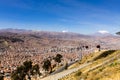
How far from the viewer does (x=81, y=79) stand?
82.9 feet

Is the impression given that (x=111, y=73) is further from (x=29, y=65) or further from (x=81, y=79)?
(x=29, y=65)

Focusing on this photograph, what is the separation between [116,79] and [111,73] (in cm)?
242

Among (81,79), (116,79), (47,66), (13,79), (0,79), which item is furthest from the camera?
(47,66)

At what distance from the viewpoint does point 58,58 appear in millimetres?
108500

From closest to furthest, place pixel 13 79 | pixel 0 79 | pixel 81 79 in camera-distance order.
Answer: pixel 81 79 → pixel 13 79 → pixel 0 79

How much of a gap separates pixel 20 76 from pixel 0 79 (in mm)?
11176

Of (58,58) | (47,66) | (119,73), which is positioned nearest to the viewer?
(119,73)

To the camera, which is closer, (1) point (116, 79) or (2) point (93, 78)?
(1) point (116, 79)

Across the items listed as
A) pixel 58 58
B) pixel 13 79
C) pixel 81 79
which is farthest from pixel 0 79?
pixel 81 79

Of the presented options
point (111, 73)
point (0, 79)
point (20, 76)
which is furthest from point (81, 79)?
point (0, 79)

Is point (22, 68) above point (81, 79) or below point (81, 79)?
below

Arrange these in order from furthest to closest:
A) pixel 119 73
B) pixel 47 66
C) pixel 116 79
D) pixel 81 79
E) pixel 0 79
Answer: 1. pixel 47 66
2. pixel 0 79
3. pixel 81 79
4. pixel 119 73
5. pixel 116 79

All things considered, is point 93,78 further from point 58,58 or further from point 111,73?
point 58,58

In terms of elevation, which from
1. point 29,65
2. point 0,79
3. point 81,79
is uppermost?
point 81,79
